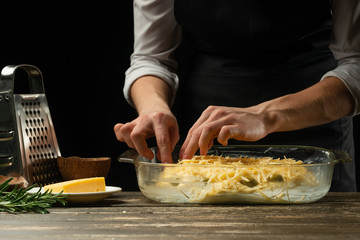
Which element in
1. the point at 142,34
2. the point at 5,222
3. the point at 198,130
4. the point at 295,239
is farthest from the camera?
the point at 142,34

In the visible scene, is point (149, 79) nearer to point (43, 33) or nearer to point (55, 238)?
point (55, 238)

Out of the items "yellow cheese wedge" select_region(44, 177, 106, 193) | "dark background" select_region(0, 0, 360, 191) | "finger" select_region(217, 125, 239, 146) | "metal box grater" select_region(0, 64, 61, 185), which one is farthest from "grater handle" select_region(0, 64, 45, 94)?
"dark background" select_region(0, 0, 360, 191)

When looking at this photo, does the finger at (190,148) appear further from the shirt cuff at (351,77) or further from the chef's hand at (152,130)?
the shirt cuff at (351,77)

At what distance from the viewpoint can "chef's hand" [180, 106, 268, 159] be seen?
4.50 feet

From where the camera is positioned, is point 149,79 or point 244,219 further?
point 149,79

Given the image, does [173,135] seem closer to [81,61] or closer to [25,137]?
[25,137]

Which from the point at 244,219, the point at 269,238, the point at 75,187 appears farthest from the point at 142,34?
the point at 269,238

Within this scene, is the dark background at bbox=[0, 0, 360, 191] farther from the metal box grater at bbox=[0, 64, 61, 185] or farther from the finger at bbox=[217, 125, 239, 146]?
the finger at bbox=[217, 125, 239, 146]

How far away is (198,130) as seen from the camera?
1392 mm

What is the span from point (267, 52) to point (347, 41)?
10.8 inches

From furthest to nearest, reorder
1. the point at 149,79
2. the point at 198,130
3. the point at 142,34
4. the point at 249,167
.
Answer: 1. the point at 142,34
2. the point at 149,79
3. the point at 198,130
4. the point at 249,167

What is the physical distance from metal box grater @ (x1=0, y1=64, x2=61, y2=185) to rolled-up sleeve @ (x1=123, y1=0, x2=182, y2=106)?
0.37 meters

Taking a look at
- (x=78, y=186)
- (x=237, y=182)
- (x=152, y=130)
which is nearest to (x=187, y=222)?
(x=237, y=182)

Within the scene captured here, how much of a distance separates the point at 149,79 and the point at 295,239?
1069mm
